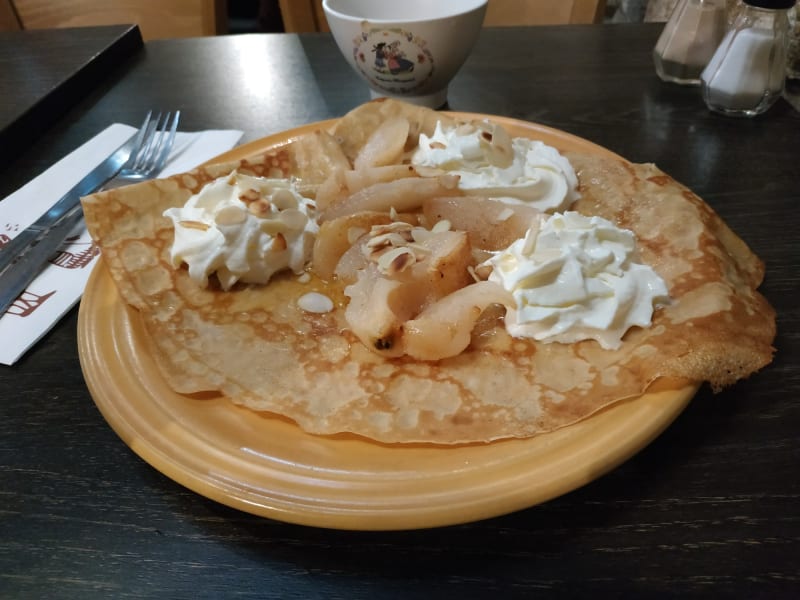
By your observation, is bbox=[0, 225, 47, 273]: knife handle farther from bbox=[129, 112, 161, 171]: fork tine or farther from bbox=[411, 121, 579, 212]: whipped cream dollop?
bbox=[411, 121, 579, 212]: whipped cream dollop

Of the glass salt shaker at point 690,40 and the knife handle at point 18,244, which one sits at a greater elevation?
the glass salt shaker at point 690,40

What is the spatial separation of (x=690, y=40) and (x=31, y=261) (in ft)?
6.31

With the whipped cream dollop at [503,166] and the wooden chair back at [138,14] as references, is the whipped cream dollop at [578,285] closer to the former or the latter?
the whipped cream dollop at [503,166]

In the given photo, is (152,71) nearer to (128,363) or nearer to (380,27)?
(380,27)

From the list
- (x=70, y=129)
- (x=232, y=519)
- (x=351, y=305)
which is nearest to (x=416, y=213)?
(x=351, y=305)

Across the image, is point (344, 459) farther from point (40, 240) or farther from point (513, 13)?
point (513, 13)

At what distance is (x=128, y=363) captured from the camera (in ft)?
3.05

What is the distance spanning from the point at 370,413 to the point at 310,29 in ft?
8.69

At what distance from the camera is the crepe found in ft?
2.78

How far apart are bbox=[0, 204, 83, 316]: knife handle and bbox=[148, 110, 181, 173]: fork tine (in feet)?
0.92

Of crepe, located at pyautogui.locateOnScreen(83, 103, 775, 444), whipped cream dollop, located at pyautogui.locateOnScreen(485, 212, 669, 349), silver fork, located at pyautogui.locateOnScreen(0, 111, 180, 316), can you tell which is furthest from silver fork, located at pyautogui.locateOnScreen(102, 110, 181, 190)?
whipped cream dollop, located at pyautogui.locateOnScreen(485, 212, 669, 349)

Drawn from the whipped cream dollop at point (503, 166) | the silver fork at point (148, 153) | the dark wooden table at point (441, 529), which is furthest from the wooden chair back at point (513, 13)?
the dark wooden table at point (441, 529)

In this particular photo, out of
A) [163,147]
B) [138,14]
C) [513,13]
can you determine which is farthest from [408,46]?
[138,14]

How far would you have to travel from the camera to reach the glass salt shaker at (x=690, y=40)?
5.84ft
